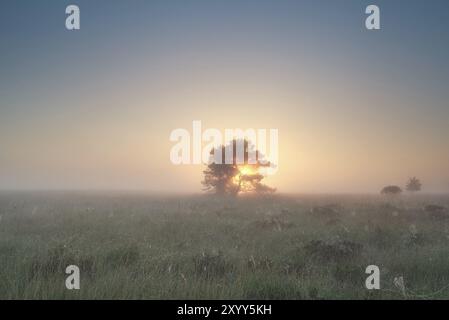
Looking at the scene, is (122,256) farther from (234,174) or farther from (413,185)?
(413,185)

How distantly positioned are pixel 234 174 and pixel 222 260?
33.9 metres

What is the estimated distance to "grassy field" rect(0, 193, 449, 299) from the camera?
5.78 m

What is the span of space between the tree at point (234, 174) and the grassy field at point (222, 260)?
2722 cm

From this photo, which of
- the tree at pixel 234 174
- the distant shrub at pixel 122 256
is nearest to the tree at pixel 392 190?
the tree at pixel 234 174

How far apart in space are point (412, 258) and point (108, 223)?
9274 mm

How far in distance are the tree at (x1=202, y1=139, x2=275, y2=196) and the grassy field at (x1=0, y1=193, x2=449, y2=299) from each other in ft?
89.3

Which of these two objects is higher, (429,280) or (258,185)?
(258,185)

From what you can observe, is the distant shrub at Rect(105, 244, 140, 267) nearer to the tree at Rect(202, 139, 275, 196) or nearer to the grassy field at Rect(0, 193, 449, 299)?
the grassy field at Rect(0, 193, 449, 299)

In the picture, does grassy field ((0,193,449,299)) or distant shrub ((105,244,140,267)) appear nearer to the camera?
grassy field ((0,193,449,299))

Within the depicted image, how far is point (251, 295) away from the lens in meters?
5.86

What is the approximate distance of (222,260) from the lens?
7578 mm

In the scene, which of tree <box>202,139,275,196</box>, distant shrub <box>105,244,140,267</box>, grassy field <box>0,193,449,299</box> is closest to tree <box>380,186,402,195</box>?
tree <box>202,139,275,196</box>
